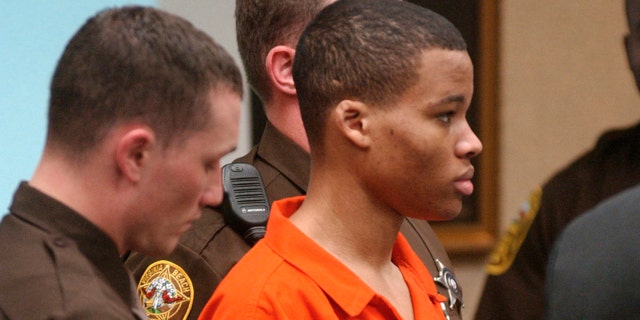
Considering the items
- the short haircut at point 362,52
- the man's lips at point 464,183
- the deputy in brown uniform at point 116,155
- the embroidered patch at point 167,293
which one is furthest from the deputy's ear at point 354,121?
the embroidered patch at point 167,293

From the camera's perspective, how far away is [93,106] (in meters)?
1.45

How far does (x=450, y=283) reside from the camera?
83.8 inches

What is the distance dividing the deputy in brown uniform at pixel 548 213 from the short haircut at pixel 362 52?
0.41 meters

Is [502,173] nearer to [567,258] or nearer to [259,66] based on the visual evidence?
[259,66]

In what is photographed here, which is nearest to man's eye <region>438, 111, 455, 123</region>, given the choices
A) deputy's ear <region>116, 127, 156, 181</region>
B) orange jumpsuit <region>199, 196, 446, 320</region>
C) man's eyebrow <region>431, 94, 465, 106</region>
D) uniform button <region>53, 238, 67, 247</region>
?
man's eyebrow <region>431, 94, 465, 106</region>

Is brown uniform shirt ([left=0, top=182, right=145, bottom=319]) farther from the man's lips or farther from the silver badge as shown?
the silver badge

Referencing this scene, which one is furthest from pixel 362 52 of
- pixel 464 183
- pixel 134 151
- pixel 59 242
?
pixel 59 242

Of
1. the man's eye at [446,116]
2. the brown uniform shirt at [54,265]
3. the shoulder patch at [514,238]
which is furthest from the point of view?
the shoulder patch at [514,238]

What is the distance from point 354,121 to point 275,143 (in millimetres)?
431

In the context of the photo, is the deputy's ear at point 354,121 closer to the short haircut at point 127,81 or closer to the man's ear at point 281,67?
the short haircut at point 127,81

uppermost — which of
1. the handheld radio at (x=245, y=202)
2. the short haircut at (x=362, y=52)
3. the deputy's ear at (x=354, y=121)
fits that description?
the short haircut at (x=362, y=52)

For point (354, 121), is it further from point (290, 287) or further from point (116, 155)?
point (116, 155)

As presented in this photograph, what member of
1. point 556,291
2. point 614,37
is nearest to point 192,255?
point 556,291

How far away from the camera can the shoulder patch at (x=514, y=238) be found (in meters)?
2.10
